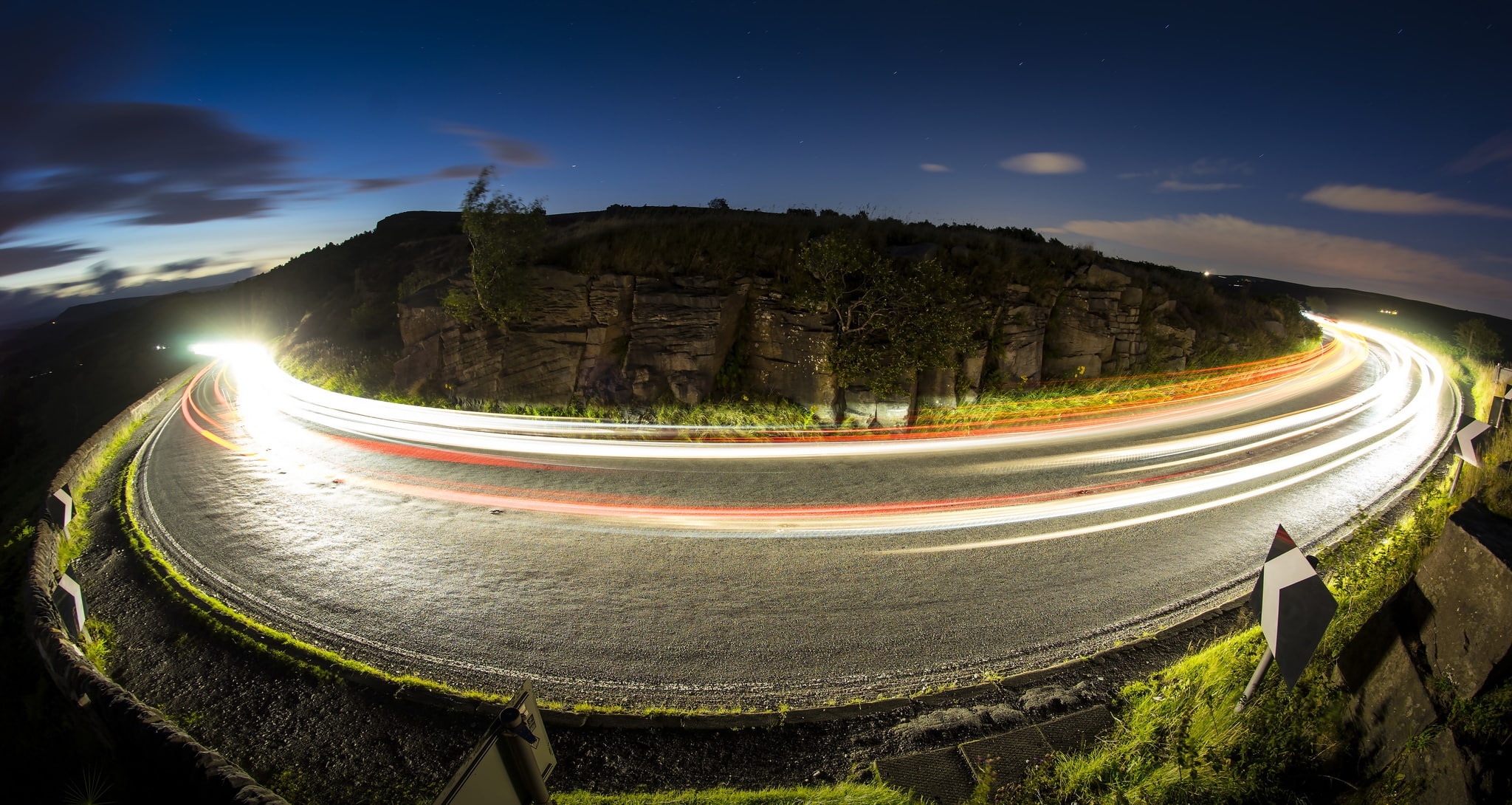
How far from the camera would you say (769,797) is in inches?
183

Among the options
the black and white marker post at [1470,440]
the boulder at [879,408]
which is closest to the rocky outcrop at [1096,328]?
the boulder at [879,408]

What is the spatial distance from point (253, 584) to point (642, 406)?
31.3 ft

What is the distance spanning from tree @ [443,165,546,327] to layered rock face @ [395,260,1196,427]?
0.49 m

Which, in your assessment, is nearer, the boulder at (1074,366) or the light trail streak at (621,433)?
the light trail streak at (621,433)

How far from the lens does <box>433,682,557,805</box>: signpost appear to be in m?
3.17

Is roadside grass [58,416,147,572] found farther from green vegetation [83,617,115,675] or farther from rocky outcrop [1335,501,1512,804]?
rocky outcrop [1335,501,1512,804]

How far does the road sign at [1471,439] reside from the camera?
8.29 metres

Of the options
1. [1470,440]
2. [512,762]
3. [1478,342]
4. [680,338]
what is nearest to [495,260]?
[680,338]

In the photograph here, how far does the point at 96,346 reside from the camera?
49125mm

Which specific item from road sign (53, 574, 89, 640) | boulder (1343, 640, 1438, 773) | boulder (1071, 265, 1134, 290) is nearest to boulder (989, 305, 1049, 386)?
boulder (1071, 265, 1134, 290)

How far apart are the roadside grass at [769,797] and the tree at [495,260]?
51.9 ft

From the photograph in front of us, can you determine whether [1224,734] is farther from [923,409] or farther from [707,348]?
[707,348]

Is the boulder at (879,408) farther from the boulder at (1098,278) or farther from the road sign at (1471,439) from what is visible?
the road sign at (1471,439)

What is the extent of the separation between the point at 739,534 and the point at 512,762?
584cm
